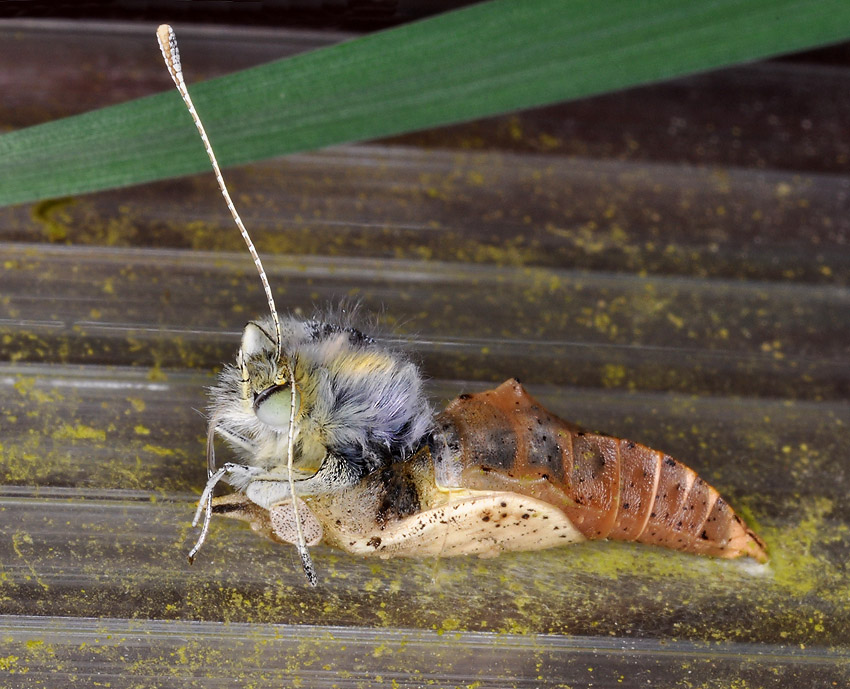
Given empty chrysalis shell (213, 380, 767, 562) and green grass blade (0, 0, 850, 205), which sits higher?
green grass blade (0, 0, 850, 205)

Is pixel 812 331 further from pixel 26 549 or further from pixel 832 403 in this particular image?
pixel 26 549

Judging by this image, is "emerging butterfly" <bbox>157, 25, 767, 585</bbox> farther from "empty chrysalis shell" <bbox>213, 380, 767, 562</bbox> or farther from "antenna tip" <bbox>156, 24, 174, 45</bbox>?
"antenna tip" <bbox>156, 24, 174, 45</bbox>

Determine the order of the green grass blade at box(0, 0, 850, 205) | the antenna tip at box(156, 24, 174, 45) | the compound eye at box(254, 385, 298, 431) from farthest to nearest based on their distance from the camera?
the green grass blade at box(0, 0, 850, 205)
the compound eye at box(254, 385, 298, 431)
the antenna tip at box(156, 24, 174, 45)

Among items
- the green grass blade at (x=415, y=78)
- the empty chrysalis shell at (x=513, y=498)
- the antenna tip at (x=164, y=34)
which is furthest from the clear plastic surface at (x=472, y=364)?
the antenna tip at (x=164, y=34)

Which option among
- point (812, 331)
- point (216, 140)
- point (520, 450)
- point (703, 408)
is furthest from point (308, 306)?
point (812, 331)

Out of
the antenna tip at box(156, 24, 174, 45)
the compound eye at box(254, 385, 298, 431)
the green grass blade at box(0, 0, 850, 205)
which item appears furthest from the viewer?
the green grass blade at box(0, 0, 850, 205)

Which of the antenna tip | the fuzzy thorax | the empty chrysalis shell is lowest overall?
the empty chrysalis shell

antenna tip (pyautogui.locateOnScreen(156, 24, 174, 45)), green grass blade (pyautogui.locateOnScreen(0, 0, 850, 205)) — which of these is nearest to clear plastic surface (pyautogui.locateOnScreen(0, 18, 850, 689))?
green grass blade (pyautogui.locateOnScreen(0, 0, 850, 205))

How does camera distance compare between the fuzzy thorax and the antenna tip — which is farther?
the fuzzy thorax

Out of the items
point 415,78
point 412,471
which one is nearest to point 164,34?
point 415,78
